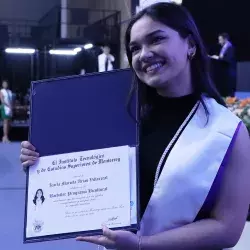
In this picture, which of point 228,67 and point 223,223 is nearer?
point 223,223

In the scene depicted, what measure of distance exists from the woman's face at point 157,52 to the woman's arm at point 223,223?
220 mm

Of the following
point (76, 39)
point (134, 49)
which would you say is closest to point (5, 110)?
point (76, 39)

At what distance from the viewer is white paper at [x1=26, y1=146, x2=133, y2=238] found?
1160mm

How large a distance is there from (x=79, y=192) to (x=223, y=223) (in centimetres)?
33

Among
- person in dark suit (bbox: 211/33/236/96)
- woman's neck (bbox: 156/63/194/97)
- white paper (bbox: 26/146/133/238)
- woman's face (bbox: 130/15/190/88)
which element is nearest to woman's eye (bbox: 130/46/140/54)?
woman's face (bbox: 130/15/190/88)

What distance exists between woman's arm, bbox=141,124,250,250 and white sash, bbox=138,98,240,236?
26 mm

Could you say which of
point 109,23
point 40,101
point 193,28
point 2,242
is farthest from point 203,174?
point 109,23

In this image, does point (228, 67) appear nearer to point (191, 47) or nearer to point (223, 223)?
point (191, 47)

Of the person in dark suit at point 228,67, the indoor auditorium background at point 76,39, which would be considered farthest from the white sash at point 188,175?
the indoor auditorium background at point 76,39

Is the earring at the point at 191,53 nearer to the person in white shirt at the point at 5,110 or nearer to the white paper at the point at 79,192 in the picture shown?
the white paper at the point at 79,192

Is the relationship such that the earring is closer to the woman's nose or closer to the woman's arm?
the woman's nose

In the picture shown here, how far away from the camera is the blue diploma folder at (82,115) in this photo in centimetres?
120

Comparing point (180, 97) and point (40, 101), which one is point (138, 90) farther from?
point (40, 101)

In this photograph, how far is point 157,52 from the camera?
1135 millimetres
